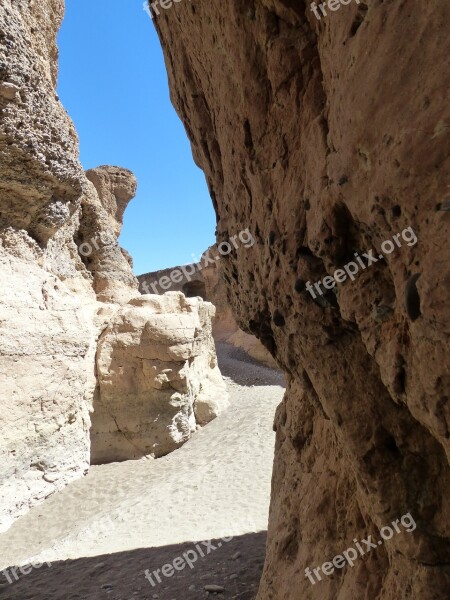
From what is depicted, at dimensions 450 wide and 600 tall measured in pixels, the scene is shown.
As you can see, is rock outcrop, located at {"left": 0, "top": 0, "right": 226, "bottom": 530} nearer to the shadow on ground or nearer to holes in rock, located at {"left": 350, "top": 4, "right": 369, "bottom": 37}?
the shadow on ground

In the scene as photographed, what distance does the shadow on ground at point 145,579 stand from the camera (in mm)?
4165

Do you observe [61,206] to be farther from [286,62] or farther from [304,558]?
[304,558]

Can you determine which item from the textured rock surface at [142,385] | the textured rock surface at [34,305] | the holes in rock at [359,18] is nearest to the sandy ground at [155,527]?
the textured rock surface at [142,385]

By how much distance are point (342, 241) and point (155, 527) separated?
5266 millimetres

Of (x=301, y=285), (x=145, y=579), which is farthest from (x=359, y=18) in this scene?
(x=145, y=579)

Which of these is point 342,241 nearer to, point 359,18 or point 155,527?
point 359,18

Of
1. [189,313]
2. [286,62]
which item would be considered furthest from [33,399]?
[286,62]

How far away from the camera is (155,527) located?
5914 mm

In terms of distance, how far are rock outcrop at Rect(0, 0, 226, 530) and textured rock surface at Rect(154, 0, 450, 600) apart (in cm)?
373

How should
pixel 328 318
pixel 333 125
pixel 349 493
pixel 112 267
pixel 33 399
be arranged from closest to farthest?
pixel 333 125
pixel 328 318
pixel 349 493
pixel 33 399
pixel 112 267

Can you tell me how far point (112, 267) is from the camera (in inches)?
437

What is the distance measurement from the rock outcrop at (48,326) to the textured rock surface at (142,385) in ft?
0.07

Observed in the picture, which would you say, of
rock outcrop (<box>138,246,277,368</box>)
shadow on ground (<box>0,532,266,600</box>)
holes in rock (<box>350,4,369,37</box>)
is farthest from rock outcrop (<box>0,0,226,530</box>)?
rock outcrop (<box>138,246,277,368</box>)

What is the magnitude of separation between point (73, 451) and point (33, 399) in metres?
1.24
